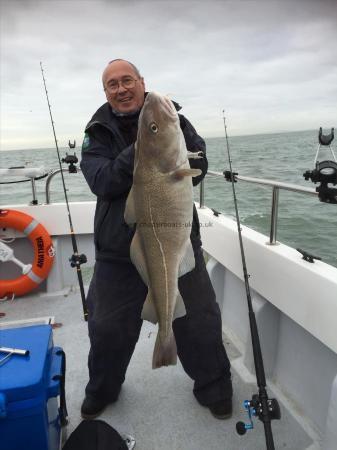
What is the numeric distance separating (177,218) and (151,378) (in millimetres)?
1831

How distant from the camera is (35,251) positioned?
464 centimetres

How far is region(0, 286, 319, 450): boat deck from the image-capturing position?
8.09ft

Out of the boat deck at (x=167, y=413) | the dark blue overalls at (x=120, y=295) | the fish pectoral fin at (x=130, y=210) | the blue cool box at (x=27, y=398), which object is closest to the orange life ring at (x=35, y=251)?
the boat deck at (x=167, y=413)

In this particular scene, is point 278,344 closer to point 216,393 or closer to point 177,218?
point 216,393

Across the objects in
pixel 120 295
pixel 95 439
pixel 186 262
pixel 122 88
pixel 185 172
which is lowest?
pixel 95 439

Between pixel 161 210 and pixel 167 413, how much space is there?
1.71 meters

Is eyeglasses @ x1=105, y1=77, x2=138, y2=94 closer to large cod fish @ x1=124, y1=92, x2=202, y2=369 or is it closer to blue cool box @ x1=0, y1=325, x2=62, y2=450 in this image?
large cod fish @ x1=124, y1=92, x2=202, y2=369

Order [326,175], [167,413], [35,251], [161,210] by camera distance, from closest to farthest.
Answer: [161,210], [326,175], [167,413], [35,251]

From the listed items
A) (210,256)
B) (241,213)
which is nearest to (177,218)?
(210,256)

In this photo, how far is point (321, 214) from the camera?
36.1ft

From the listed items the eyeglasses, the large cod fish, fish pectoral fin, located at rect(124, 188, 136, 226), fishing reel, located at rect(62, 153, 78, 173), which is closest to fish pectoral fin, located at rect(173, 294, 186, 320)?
the large cod fish

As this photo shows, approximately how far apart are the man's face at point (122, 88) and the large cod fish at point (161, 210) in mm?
544

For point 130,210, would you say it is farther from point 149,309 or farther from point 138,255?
point 149,309

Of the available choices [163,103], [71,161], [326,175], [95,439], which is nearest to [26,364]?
[95,439]
